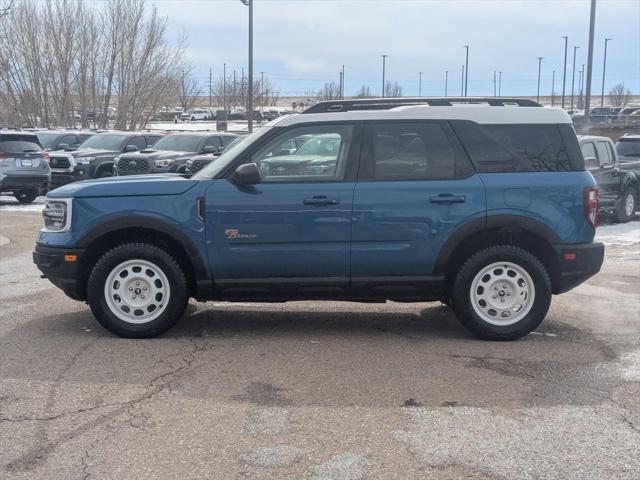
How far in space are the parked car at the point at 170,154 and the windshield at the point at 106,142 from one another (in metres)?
2.82

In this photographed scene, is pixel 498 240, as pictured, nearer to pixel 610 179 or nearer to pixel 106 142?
pixel 610 179

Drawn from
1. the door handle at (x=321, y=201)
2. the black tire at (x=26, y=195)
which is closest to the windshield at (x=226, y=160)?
the door handle at (x=321, y=201)

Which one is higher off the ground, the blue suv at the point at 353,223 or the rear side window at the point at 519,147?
the rear side window at the point at 519,147

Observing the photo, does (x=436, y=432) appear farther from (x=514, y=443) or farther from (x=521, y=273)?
(x=521, y=273)

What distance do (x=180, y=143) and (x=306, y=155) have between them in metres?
13.8

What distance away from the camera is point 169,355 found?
242 inches

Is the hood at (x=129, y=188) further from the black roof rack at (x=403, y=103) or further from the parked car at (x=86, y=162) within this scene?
the parked car at (x=86, y=162)

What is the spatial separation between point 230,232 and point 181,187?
57 centimetres

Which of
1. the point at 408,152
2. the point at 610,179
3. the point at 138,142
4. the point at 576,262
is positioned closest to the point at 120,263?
the point at 408,152

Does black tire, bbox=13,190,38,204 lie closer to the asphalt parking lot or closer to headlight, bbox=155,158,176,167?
headlight, bbox=155,158,176,167

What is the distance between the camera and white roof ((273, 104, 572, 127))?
21.9ft

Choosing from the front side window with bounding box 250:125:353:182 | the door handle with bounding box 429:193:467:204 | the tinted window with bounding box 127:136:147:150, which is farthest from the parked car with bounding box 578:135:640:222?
the tinted window with bounding box 127:136:147:150

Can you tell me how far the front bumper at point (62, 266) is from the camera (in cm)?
652

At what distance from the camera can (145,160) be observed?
18.2m
